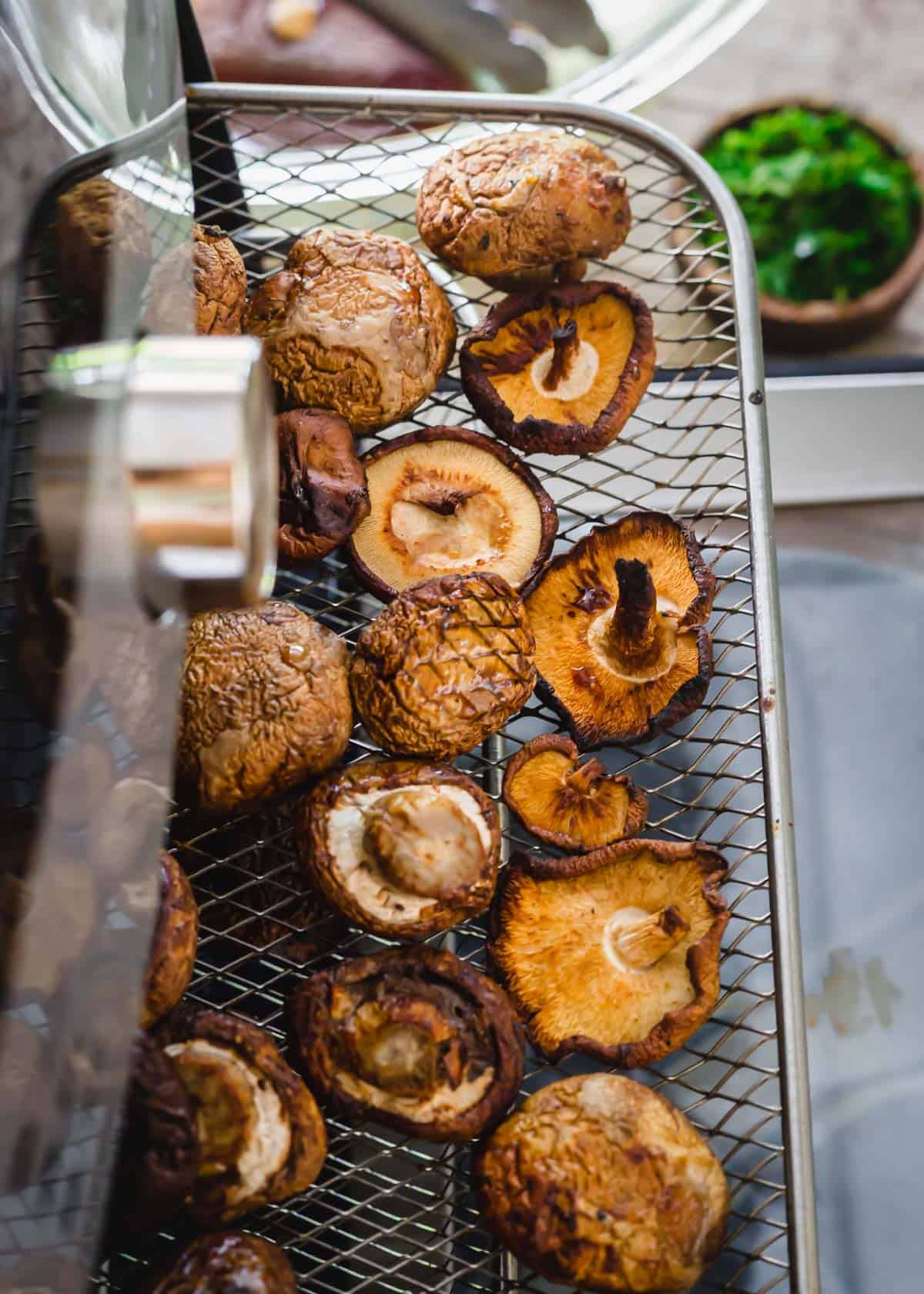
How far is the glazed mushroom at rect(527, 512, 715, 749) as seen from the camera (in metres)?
0.91

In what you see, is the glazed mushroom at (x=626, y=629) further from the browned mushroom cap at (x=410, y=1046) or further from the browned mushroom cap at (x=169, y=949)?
the browned mushroom cap at (x=169, y=949)

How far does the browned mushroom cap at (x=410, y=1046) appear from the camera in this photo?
2.46 feet

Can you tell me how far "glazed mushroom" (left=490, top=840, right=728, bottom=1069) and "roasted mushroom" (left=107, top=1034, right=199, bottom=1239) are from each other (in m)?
0.28

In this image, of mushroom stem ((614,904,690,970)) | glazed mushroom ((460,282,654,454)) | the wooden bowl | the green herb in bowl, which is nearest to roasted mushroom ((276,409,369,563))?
glazed mushroom ((460,282,654,454))

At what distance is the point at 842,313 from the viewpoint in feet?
6.55

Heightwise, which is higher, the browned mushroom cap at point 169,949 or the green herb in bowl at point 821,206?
the green herb in bowl at point 821,206

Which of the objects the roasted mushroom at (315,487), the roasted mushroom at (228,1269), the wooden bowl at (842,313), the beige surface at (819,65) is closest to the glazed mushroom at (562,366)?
the roasted mushroom at (315,487)

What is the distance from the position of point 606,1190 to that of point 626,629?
0.43 m

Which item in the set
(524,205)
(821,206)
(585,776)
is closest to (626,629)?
(585,776)

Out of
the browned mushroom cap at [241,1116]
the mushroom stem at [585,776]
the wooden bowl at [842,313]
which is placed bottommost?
the browned mushroom cap at [241,1116]

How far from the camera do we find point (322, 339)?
→ 0.91m

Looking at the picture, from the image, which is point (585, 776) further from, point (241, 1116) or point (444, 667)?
point (241, 1116)

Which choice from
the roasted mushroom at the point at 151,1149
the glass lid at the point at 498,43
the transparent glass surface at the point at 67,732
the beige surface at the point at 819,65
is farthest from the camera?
the beige surface at the point at 819,65

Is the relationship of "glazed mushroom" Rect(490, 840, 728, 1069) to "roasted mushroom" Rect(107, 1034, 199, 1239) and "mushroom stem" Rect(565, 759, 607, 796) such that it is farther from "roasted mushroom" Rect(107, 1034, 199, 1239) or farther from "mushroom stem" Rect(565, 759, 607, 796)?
"roasted mushroom" Rect(107, 1034, 199, 1239)
